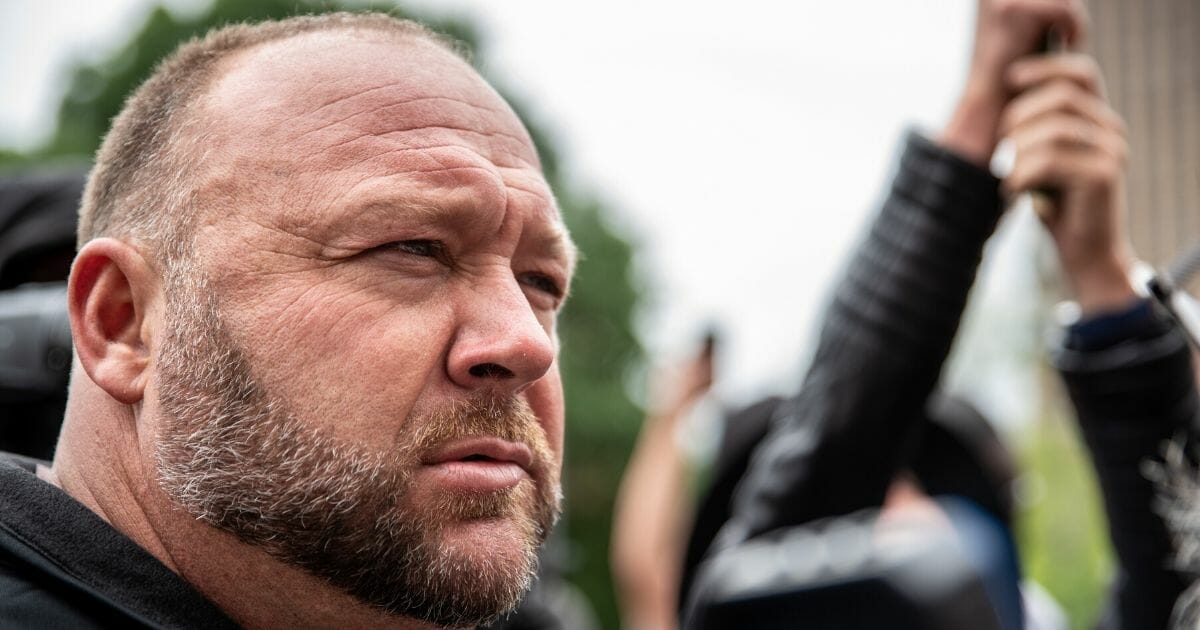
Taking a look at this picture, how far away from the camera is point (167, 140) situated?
194 cm

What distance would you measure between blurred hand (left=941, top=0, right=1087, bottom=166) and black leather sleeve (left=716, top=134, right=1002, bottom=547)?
0.07 meters

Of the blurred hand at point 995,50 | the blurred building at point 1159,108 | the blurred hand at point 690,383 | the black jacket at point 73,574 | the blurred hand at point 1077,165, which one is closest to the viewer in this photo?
the black jacket at point 73,574

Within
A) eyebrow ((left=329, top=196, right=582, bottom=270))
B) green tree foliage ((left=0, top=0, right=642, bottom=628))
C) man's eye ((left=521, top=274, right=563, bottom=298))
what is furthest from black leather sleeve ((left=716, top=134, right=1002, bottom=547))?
green tree foliage ((left=0, top=0, right=642, bottom=628))

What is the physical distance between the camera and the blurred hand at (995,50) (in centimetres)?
240

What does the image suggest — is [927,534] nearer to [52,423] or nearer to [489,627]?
[489,627]

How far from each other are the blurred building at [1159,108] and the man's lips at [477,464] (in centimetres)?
172

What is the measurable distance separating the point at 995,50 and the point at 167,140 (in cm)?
161

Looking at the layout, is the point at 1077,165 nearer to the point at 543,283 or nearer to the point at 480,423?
the point at 543,283

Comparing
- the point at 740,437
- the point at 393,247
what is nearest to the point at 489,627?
the point at 393,247

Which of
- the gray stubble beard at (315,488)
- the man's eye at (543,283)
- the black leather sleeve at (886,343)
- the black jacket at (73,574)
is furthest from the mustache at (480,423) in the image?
the black leather sleeve at (886,343)

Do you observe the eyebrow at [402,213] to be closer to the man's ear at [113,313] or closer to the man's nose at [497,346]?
the man's nose at [497,346]

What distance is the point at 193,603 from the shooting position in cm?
Result: 170

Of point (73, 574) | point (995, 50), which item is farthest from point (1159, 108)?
point (73, 574)

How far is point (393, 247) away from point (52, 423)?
1138 mm
